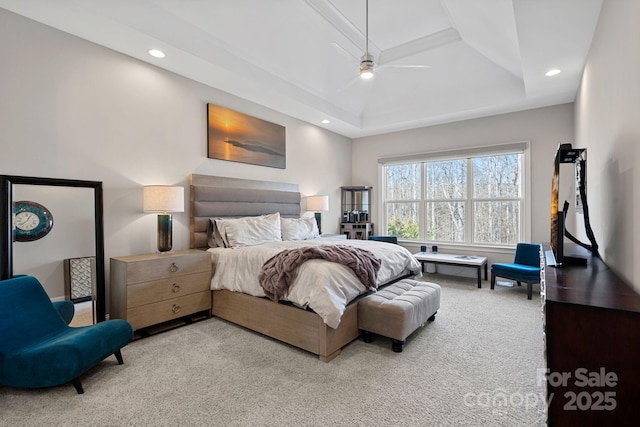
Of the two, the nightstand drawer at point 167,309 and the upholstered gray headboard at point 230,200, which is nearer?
the nightstand drawer at point 167,309

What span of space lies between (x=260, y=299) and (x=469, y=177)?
14.9 feet

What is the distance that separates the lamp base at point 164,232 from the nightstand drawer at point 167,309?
1.93 feet

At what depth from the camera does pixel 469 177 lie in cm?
569

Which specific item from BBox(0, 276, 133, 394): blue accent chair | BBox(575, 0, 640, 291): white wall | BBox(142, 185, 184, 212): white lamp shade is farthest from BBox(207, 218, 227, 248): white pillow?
BBox(575, 0, 640, 291): white wall

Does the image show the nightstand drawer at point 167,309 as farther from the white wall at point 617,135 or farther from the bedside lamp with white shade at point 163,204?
the white wall at point 617,135

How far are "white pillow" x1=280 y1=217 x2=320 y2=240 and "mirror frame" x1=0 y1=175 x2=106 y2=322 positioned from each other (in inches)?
87.1

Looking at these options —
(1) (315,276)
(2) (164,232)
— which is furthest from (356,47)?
(2) (164,232)

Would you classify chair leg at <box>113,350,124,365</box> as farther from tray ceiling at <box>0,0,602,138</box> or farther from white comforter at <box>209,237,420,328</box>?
tray ceiling at <box>0,0,602,138</box>

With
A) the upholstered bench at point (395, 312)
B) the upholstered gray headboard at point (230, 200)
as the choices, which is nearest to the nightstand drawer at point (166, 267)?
the upholstered gray headboard at point (230, 200)

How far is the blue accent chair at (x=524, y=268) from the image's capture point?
4.14 m

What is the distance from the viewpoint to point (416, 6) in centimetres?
369

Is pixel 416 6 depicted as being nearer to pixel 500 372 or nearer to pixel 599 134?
pixel 599 134

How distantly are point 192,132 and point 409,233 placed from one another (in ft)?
14.8

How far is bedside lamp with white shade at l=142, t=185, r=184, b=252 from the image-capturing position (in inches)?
130
